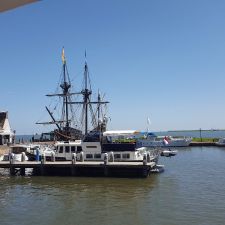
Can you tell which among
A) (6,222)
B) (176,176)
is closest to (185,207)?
(6,222)

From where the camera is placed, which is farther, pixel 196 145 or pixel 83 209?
pixel 196 145

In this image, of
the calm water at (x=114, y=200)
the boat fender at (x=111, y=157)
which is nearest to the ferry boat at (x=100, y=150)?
the boat fender at (x=111, y=157)

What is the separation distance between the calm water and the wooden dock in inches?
49.1

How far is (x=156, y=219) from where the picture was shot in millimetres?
19688

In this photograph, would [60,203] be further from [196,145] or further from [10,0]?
[196,145]

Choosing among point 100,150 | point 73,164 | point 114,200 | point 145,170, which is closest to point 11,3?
point 114,200

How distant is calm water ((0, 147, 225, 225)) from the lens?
65.6 feet

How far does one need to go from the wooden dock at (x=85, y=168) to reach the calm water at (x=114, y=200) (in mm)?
1247

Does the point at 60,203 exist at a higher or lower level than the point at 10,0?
lower

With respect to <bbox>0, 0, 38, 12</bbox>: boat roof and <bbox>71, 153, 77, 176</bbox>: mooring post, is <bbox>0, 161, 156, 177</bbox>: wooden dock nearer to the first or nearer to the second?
<bbox>71, 153, 77, 176</bbox>: mooring post

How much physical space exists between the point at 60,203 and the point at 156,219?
7311mm

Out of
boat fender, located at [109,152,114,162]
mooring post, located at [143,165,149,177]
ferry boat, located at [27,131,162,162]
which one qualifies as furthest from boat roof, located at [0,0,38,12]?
boat fender, located at [109,152,114,162]

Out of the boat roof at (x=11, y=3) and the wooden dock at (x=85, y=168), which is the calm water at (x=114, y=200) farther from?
the boat roof at (x=11, y=3)

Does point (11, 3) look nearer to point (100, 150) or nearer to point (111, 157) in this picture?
point (111, 157)
